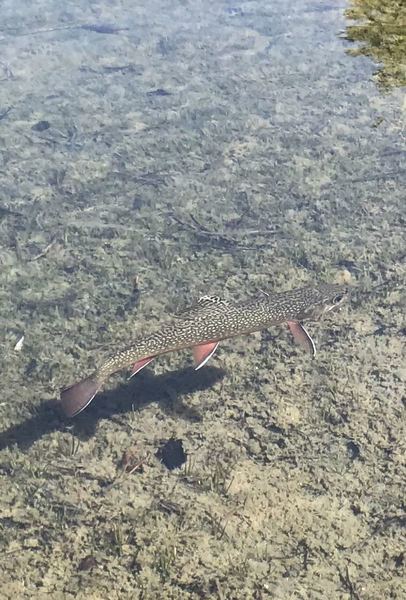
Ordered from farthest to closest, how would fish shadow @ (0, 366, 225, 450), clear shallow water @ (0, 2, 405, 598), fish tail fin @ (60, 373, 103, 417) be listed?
fish shadow @ (0, 366, 225, 450)
fish tail fin @ (60, 373, 103, 417)
clear shallow water @ (0, 2, 405, 598)

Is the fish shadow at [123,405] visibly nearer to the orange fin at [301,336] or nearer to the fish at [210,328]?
the fish at [210,328]

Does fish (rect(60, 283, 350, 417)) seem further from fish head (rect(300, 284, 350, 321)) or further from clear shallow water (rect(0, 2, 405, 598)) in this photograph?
clear shallow water (rect(0, 2, 405, 598))

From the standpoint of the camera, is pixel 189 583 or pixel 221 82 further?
pixel 221 82

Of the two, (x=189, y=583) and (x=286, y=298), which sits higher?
(x=286, y=298)

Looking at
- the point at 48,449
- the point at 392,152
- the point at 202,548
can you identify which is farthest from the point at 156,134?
the point at 202,548

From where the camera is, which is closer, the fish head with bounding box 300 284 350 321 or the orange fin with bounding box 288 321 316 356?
the orange fin with bounding box 288 321 316 356

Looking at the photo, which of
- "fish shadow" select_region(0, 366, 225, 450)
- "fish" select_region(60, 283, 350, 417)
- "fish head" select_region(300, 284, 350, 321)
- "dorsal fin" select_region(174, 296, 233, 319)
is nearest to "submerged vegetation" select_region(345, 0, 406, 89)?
"fish head" select_region(300, 284, 350, 321)

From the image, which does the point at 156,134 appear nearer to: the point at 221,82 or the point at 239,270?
the point at 221,82
